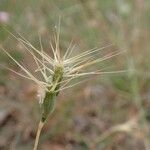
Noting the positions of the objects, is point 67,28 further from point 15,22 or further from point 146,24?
point 146,24

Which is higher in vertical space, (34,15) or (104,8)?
(104,8)

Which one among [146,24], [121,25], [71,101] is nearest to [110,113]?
[71,101]

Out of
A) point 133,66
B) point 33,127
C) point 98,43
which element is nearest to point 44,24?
point 98,43

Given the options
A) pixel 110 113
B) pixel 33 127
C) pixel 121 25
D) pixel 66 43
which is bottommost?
pixel 33 127

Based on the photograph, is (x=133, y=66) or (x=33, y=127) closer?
(x=33, y=127)

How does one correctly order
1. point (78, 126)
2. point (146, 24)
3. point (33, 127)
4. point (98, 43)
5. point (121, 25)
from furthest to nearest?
1. point (146, 24)
2. point (121, 25)
3. point (98, 43)
4. point (78, 126)
5. point (33, 127)

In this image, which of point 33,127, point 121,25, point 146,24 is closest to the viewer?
point 33,127

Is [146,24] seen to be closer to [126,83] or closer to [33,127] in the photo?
[126,83]
